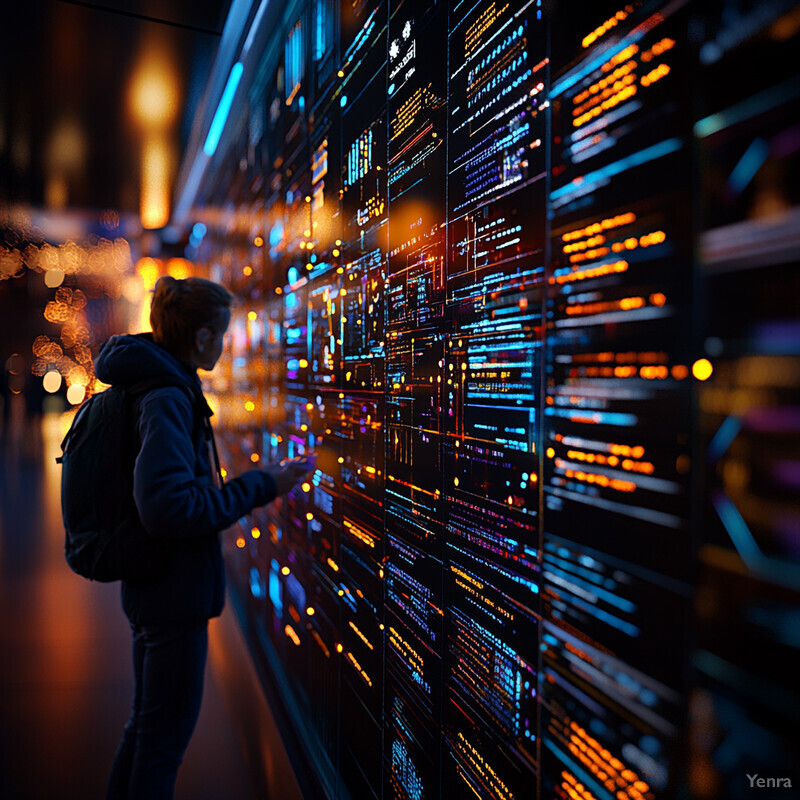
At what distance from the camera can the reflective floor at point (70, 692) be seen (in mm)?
1992

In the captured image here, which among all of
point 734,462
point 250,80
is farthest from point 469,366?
point 250,80

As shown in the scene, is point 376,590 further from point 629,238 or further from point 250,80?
point 250,80

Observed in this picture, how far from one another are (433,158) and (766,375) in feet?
2.87

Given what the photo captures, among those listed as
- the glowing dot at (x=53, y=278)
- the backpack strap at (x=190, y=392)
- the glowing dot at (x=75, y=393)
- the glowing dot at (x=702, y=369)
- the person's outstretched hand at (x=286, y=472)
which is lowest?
the glowing dot at (x=75, y=393)

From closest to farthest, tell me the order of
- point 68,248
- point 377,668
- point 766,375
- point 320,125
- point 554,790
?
1. point 766,375
2. point 554,790
3. point 377,668
4. point 320,125
5. point 68,248

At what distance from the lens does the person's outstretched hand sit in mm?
1588

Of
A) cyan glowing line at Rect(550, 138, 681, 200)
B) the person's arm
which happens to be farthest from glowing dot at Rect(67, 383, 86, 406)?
cyan glowing line at Rect(550, 138, 681, 200)

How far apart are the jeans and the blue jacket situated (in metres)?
0.05

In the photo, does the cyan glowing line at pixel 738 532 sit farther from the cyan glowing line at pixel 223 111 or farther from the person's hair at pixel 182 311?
the cyan glowing line at pixel 223 111

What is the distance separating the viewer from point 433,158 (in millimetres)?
1210

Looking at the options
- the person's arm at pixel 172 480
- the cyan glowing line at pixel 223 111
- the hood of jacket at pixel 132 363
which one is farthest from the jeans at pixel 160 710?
the cyan glowing line at pixel 223 111

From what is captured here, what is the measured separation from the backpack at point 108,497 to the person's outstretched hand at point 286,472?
34cm

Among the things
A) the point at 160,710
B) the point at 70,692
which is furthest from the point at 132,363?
the point at 70,692

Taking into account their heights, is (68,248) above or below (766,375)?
above
